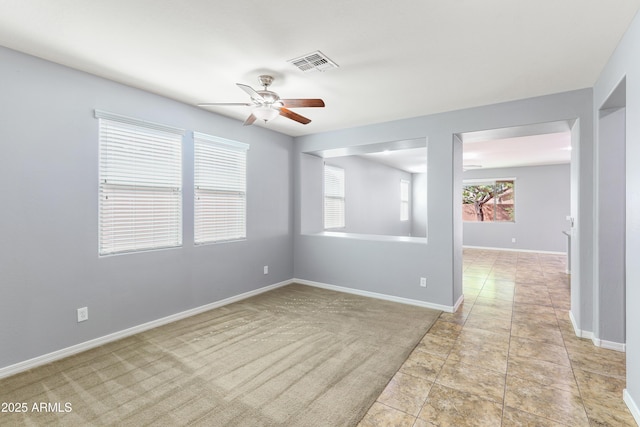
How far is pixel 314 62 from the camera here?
2525 millimetres

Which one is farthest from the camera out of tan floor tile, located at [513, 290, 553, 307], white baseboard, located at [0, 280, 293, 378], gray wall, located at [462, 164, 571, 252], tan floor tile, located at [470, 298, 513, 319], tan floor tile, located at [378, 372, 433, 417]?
gray wall, located at [462, 164, 571, 252]

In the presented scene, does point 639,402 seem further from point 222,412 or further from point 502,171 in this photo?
point 502,171

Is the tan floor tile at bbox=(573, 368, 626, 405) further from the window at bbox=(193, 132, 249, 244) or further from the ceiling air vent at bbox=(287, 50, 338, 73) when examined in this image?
the window at bbox=(193, 132, 249, 244)

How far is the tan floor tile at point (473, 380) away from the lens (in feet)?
7.09

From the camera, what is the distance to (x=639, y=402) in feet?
5.95

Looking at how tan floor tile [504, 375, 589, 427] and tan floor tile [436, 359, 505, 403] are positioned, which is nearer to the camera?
tan floor tile [504, 375, 589, 427]

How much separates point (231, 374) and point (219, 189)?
235 cm

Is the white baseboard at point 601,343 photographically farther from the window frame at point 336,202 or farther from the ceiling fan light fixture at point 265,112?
the window frame at point 336,202

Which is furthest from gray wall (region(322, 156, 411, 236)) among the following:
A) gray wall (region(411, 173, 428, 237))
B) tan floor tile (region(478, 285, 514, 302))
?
tan floor tile (region(478, 285, 514, 302))

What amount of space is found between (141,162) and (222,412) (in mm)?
2540

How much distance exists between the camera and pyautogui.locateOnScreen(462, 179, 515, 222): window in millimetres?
9045

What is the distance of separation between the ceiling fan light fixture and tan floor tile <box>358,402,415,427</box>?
2522 mm

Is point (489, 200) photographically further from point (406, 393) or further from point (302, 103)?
point (406, 393)

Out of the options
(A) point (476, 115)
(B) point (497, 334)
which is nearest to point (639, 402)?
(B) point (497, 334)
